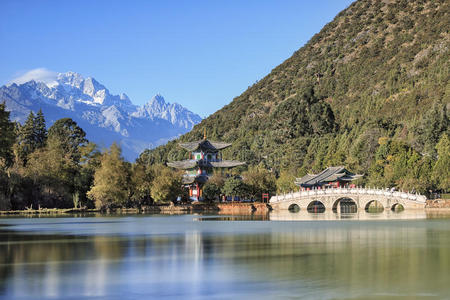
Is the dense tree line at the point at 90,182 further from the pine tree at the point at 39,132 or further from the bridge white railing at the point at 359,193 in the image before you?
the pine tree at the point at 39,132

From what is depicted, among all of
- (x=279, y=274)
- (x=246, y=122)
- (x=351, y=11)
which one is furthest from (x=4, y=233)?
(x=351, y=11)

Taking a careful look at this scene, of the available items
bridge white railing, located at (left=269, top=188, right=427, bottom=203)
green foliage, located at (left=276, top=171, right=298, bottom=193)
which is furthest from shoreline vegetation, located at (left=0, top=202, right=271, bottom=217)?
green foliage, located at (left=276, top=171, right=298, bottom=193)

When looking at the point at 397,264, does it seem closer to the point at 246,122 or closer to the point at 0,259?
the point at 0,259

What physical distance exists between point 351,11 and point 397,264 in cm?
16045

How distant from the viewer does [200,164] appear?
8106 cm

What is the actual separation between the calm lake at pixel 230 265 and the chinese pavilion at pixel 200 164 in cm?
4453

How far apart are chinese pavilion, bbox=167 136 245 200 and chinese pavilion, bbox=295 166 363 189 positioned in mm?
11639

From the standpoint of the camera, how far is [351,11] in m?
173

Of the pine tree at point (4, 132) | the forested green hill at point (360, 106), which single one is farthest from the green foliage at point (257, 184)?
the pine tree at point (4, 132)

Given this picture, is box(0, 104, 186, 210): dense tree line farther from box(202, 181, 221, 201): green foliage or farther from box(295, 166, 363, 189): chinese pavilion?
box(295, 166, 363, 189): chinese pavilion

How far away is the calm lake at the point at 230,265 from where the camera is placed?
653 inches

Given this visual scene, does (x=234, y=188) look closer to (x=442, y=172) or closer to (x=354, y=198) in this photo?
(x=354, y=198)

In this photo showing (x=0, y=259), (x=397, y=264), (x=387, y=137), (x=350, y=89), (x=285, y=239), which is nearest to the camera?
(x=397, y=264)

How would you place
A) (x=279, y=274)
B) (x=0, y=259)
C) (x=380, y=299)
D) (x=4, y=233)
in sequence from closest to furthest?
(x=380, y=299) → (x=279, y=274) → (x=0, y=259) → (x=4, y=233)
